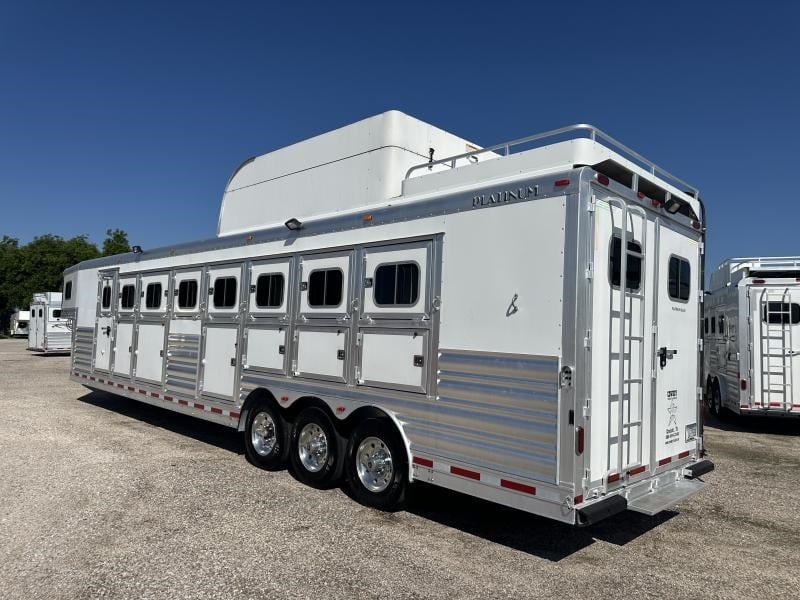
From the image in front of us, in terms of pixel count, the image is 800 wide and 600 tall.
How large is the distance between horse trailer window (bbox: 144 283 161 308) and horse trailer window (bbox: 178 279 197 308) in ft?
2.46

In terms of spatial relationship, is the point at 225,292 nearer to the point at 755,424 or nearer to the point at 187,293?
the point at 187,293

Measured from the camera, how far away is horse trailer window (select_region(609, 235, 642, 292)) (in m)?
4.79

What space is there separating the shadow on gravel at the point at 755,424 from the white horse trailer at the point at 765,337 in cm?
80

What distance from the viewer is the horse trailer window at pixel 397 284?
5629 millimetres

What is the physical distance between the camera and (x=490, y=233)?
4996 mm

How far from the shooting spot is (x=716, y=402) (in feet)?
44.0

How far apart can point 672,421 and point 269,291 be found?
4.65m

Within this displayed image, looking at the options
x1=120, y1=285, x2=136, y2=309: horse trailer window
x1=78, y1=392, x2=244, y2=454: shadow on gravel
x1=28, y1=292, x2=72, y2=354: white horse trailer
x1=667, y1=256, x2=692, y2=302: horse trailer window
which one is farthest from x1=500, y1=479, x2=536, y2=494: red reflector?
x1=28, y1=292, x2=72, y2=354: white horse trailer

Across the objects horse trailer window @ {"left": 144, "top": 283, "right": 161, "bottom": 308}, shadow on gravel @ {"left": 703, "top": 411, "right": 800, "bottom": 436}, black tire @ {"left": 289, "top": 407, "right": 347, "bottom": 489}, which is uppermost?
horse trailer window @ {"left": 144, "top": 283, "right": 161, "bottom": 308}

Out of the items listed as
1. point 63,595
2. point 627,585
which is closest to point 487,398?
point 627,585

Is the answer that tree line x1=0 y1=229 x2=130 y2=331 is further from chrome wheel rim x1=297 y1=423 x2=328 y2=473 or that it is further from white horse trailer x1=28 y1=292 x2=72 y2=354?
chrome wheel rim x1=297 y1=423 x2=328 y2=473

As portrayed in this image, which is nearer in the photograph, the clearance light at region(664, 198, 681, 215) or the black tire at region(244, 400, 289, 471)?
the clearance light at region(664, 198, 681, 215)

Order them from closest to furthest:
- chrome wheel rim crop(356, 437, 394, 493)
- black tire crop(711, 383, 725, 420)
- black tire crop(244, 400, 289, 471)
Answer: chrome wheel rim crop(356, 437, 394, 493) < black tire crop(244, 400, 289, 471) < black tire crop(711, 383, 725, 420)

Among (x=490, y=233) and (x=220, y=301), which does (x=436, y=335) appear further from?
(x=220, y=301)
